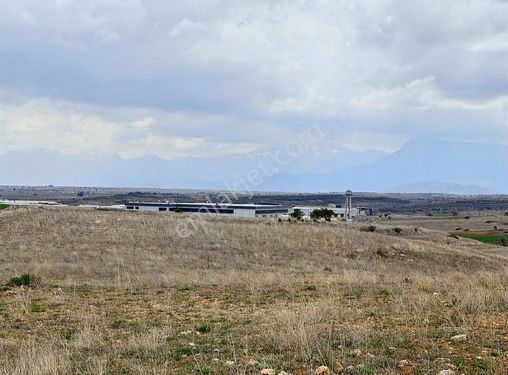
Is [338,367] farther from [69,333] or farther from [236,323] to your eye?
[69,333]

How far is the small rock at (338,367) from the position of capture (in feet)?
19.0

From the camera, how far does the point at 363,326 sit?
26.4ft

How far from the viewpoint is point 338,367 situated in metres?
5.89

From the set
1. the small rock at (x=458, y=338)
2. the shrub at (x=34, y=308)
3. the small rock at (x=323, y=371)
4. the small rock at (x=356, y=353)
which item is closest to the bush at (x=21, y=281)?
the shrub at (x=34, y=308)

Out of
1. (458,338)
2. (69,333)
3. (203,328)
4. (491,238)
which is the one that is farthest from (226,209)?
(458,338)

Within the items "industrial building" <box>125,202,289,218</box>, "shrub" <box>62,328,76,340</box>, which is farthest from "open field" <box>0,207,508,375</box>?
"industrial building" <box>125,202,289,218</box>

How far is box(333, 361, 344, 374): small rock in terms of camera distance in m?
5.79

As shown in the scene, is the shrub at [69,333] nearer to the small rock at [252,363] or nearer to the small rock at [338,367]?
the small rock at [252,363]

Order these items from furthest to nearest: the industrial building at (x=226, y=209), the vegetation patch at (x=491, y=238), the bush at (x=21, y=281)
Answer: the industrial building at (x=226, y=209) → the vegetation patch at (x=491, y=238) → the bush at (x=21, y=281)

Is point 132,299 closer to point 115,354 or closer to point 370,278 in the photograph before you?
point 115,354

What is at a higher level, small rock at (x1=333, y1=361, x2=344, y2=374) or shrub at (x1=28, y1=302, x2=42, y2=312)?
small rock at (x1=333, y1=361, x2=344, y2=374)

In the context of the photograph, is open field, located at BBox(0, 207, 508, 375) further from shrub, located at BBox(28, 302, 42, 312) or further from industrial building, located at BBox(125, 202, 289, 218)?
industrial building, located at BBox(125, 202, 289, 218)

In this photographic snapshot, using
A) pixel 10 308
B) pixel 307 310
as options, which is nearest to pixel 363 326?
pixel 307 310

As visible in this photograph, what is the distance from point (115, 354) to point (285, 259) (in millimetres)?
22065
